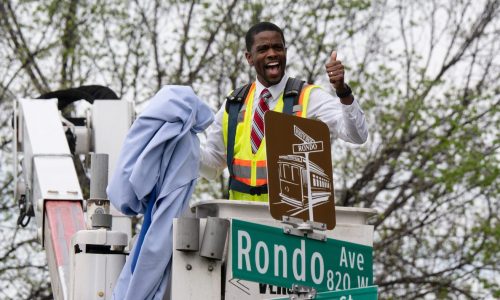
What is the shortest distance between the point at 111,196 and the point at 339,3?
11767mm

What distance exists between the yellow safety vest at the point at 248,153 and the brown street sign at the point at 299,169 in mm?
884

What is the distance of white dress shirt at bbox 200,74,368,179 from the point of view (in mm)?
6516

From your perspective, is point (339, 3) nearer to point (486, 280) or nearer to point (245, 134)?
point (486, 280)

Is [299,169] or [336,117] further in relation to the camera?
[336,117]

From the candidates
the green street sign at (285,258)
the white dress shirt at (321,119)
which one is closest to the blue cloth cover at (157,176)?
the green street sign at (285,258)

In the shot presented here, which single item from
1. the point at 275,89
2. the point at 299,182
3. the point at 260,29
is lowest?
the point at 299,182

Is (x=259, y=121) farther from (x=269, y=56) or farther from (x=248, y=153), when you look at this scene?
(x=269, y=56)

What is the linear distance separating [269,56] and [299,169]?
1.38 meters

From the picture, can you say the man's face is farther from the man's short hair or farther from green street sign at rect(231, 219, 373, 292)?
green street sign at rect(231, 219, 373, 292)

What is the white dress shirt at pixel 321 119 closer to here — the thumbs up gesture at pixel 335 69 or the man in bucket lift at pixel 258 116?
the man in bucket lift at pixel 258 116

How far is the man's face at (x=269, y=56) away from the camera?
268 inches

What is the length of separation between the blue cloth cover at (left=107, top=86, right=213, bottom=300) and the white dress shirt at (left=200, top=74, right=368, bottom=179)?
88cm

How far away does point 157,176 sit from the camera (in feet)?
19.2

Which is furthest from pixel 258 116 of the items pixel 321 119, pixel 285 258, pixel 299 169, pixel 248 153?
pixel 285 258
